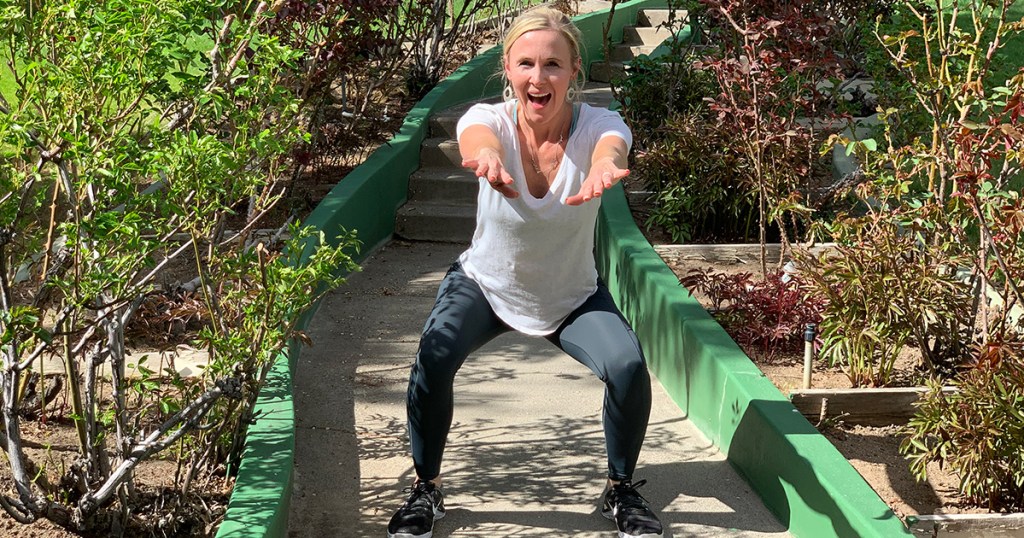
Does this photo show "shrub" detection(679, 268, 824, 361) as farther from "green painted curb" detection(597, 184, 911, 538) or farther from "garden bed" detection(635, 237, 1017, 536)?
"green painted curb" detection(597, 184, 911, 538)

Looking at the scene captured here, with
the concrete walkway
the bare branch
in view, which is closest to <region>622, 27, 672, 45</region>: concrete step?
the concrete walkway

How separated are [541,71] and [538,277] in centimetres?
71

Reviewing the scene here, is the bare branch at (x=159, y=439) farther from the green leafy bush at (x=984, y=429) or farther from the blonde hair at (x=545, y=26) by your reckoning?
the green leafy bush at (x=984, y=429)

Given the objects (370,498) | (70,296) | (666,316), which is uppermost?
(70,296)

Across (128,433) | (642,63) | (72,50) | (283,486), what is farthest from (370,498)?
(642,63)

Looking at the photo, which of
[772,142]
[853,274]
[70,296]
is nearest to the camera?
[70,296]

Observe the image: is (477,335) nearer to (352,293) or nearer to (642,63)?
(352,293)

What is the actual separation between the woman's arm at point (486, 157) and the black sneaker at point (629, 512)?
1.17 meters

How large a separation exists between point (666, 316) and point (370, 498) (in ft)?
6.14

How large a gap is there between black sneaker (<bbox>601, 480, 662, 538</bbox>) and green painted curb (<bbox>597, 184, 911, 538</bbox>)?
502 millimetres

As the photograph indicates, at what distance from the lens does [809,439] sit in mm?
4395

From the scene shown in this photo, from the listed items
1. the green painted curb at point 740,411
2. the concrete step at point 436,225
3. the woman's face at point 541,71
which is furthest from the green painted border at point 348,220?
the green painted curb at point 740,411

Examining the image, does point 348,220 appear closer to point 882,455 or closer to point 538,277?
point 538,277

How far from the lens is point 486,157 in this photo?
12.8 ft
